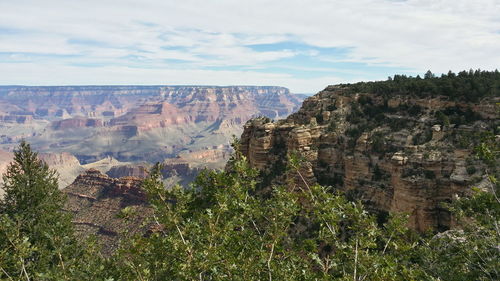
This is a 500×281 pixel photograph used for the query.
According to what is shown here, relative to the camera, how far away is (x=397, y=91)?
2199 inches

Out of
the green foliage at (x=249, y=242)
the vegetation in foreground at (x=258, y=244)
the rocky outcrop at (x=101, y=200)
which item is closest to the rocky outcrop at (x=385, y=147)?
the vegetation in foreground at (x=258, y=244)

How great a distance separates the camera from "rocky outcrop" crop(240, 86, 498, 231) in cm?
3841

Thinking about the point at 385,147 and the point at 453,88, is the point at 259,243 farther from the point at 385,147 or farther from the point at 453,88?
the point at 453,88

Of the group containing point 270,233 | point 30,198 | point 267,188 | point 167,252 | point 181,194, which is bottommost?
point 267,188

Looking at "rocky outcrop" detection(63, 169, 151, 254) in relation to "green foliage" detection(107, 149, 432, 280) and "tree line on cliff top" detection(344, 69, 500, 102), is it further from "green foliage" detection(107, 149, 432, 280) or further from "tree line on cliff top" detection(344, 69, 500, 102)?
"green foliage" detection(107, 149, 432, 280)

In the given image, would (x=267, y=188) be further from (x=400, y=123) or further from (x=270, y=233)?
(x=270, y=233)

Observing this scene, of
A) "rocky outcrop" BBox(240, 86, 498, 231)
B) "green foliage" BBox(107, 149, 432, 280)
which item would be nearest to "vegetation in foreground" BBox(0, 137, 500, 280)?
"green foliage" BBox(107, 149, 432, 280)

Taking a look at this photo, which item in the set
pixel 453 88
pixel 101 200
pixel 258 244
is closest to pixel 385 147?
pixel 453 88

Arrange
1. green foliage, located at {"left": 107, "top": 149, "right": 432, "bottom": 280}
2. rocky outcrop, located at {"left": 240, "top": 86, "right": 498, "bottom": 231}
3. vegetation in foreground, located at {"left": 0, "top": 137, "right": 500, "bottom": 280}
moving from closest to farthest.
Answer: green foliage, located at {"left": 107, "top": 149, "right": 432, "bottom": 280}
vegetation in foreground, located at {"left": 0, "top": 137, "right": 500, "bottom": 280}
rocky outcrop, located at {"left": 240, "top": 86, "right": 498, "bottom": 231}

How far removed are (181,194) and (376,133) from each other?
40.4 meters

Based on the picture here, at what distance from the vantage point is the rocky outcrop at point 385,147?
3841 centimetres

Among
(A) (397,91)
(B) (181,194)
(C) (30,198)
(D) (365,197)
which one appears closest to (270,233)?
(B) (181,194)

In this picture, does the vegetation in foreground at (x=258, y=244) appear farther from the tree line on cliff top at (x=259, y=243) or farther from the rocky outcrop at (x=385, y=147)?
the rocky outcrop at (x=385, y=147)

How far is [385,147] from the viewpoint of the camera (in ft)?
150
